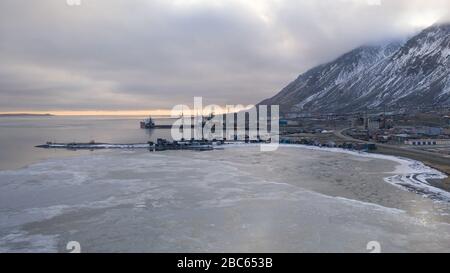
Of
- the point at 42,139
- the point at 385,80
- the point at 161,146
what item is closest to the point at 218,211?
the point at 161,146

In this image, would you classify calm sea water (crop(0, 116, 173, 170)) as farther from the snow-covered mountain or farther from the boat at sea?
the snow-covered mountain

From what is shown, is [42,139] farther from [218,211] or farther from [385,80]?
[385,80]

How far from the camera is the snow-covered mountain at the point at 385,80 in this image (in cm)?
11431

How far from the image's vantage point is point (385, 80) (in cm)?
13688

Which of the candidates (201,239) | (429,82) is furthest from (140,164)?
(429,82)

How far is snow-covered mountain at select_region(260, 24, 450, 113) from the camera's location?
114312 mm

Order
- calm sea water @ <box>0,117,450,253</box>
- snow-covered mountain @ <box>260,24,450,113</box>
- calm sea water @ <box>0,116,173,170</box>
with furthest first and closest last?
snow-covered mountain @ <box>260,24,450,113</box> → calm sea water @ <box>0,116,173,170</box> → calm sea water @ <box>0,117,450,253</box>

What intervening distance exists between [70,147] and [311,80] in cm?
16215

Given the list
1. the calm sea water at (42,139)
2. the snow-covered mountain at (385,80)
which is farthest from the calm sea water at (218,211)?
the snow-covered mountain at (385,80)

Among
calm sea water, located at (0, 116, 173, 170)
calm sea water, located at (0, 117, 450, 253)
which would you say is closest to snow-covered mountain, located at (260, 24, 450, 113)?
calm sea water, located at (0, 116, 173, 170)

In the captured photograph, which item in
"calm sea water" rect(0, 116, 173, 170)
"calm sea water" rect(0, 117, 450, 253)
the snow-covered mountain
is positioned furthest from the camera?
the snow-covered mountain

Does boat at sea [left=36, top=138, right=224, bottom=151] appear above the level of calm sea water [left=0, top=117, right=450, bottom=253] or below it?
above
